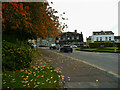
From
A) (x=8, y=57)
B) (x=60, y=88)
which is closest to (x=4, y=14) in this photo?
(x=8, y=57)

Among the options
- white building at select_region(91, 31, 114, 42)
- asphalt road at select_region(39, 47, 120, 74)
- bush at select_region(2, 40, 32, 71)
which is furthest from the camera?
white building at select_region(91, 31, 114, 42)

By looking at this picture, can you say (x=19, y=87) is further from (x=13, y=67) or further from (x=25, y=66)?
(x=25, y=66)

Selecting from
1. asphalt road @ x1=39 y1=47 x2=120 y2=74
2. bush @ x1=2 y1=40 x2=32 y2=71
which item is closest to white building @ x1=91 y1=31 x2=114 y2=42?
asphalt road @ x1=39 y1=47 x2=120 y2=74

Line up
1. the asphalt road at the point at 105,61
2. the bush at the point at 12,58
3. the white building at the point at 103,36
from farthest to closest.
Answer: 1. the white building at the point at 103,36
2. the asphalt road at the point at 105,61
3. the bush at the point at 12,58

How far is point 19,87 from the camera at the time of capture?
338 cm

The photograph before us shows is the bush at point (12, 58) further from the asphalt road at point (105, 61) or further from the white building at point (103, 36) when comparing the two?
the white building at point (103, 36)

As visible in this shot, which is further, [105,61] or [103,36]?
[103,36]

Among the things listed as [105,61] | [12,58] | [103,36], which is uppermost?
[103,36]

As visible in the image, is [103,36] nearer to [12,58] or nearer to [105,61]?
[105,61]

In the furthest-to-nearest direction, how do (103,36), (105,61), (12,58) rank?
(103,36)
(105,61)
(12,58)

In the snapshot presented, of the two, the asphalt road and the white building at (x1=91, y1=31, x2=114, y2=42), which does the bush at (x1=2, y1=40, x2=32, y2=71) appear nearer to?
the asphalt road

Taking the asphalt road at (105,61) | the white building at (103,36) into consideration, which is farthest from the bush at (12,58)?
the white building at (103,36)

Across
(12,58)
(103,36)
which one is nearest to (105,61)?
(12,58)

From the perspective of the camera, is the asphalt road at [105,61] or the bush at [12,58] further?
the asphalt road at [105,61]
